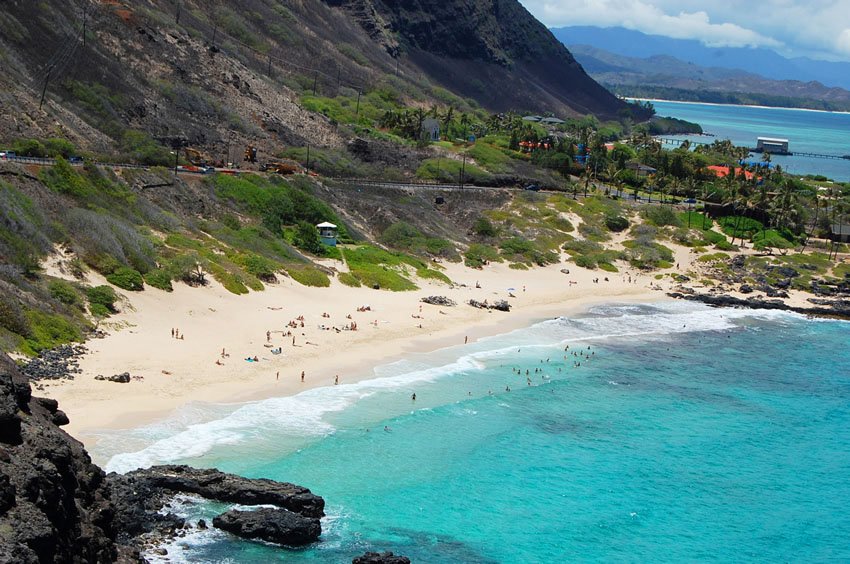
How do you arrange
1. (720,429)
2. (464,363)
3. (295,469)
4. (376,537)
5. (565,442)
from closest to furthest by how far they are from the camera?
1. (376,537)
2. (295,469)
3. (565,442)
4. (720,429)
5. (464,363)

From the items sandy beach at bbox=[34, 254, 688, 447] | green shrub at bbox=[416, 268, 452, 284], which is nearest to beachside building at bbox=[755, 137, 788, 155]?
sandy beach at bbox=[34, 254, 688, 447]

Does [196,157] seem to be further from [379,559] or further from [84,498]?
[379,559]

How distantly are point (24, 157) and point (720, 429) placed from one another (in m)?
40.6

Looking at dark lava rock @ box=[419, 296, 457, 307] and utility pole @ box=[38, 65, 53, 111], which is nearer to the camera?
dark lava rock @ box=[419, 296, 457, 307]

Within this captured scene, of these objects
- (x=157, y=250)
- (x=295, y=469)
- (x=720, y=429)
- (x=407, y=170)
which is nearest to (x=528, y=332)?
(x=720, y=429)

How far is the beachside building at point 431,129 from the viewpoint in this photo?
109625 mm

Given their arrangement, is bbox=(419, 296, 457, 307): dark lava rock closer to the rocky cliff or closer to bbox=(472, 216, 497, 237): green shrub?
bbox=(472, 216, 497, 237): green shrub

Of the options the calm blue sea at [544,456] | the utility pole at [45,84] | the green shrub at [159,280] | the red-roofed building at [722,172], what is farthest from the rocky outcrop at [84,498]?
the red-roofed building at [722,172]

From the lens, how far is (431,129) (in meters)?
112

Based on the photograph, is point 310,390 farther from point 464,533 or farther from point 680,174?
point 680,174

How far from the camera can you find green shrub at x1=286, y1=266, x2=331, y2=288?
5206cm

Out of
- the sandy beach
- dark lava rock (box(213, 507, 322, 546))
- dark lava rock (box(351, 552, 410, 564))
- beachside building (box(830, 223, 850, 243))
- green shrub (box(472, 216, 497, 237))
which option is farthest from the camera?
beachside building (box(830, 223, 850, 243))

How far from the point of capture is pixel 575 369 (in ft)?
147

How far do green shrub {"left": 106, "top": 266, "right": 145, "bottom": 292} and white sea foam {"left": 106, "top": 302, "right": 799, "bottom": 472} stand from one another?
10707 millimetres
